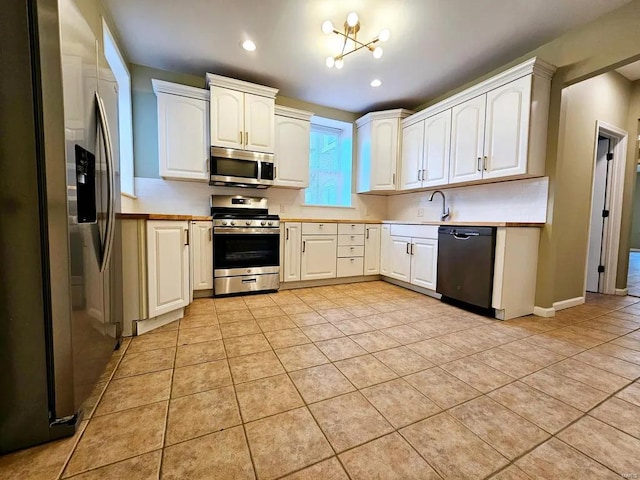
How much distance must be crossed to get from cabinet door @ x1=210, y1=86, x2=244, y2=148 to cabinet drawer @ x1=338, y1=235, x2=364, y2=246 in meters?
1.69

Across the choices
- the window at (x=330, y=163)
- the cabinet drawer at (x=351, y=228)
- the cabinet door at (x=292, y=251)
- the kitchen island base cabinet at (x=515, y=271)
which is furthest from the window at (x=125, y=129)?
the kitchen island base cabinet at (x=515, y=271)

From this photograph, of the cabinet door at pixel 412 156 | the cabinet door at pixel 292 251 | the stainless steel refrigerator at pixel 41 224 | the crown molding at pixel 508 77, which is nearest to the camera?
the stainless steel refrigerator at pixel 41 224

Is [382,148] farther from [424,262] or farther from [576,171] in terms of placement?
[576,171]

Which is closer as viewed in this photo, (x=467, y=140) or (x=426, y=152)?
(x=467, y=140)

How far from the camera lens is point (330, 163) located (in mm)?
4422

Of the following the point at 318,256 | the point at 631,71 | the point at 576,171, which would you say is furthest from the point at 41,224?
the point at 631,71

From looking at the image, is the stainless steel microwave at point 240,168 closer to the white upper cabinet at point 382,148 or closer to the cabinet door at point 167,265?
the cabinet door at point 167,265

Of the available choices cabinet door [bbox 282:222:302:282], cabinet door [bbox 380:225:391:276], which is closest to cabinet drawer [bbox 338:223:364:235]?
cabinet door [bbox 380:225:391:276]

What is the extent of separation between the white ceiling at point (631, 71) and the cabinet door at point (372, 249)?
3180 millimetres

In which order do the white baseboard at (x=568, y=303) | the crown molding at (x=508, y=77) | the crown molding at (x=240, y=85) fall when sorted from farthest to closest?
1. the crown molding at (x=240, y=85)
2. the white baseboard at (x=568, y=303)
3. the crown molding at (x=508, y=77)

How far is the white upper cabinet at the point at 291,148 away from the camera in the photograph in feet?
11.6

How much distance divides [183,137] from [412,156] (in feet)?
9.40

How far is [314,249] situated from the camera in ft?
11.6

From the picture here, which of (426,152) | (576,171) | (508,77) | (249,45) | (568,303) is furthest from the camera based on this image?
(426,152)
